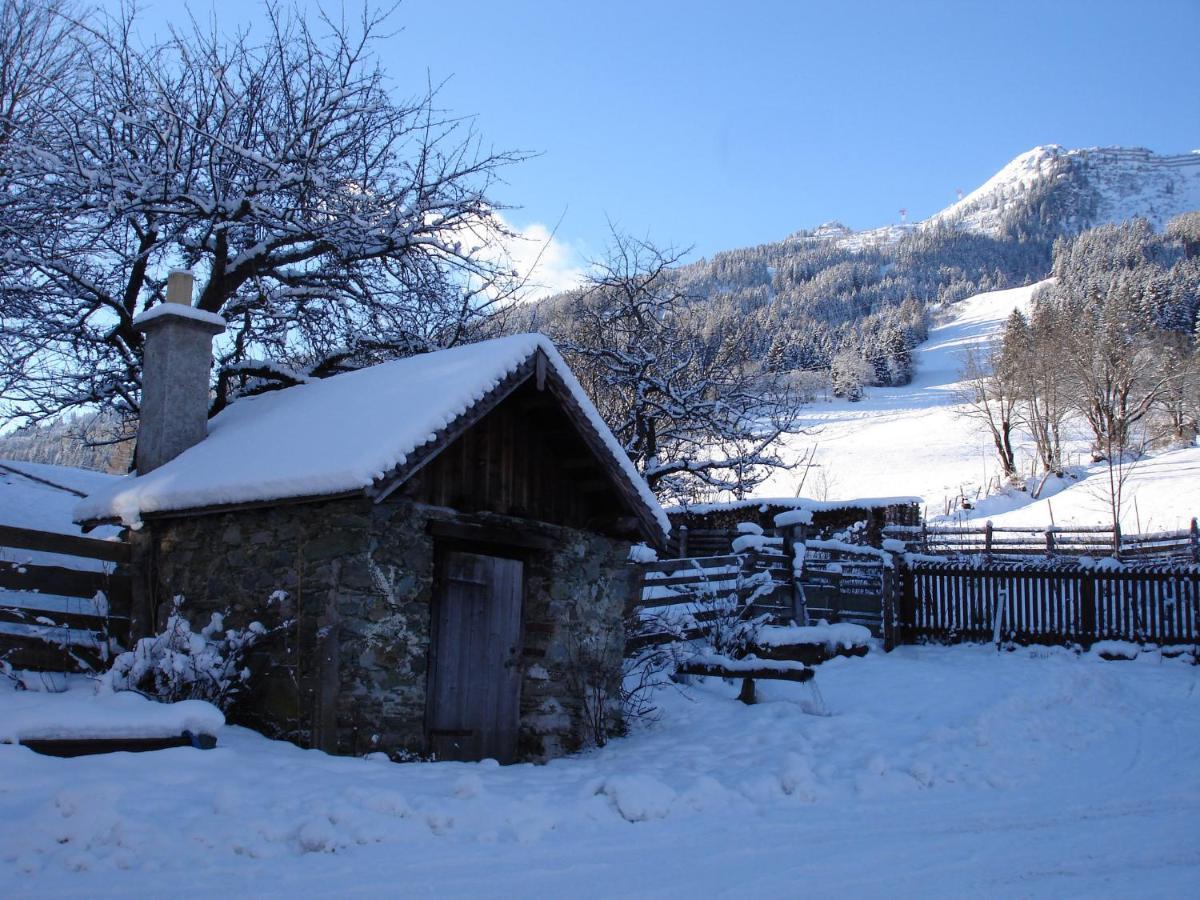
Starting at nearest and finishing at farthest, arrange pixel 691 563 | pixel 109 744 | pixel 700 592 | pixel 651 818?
1. pixel 109 744
2. pixel 651 818
3. pixel 700 592
4. pixel 691 563

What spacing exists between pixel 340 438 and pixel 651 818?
3.81 m

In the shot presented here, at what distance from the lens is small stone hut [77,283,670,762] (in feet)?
23.2

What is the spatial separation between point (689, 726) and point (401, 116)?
889cm

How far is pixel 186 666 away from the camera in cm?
701

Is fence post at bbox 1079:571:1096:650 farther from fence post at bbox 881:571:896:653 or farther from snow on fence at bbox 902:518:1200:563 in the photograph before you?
snow on fence at bbox 902:518:1200:563

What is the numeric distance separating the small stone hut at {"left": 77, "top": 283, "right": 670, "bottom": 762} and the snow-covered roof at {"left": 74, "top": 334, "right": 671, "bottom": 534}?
0.08 feet

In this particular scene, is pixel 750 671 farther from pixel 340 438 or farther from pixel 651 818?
pixel 340 438

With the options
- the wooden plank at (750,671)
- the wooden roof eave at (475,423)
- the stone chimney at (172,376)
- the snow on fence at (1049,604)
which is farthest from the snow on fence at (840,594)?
the stone chimney at (172,376)

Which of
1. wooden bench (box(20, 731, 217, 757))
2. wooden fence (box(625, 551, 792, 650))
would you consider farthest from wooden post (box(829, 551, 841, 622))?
wooden bench (box(20, 731, 217, 757))

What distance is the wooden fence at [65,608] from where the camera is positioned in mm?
7734

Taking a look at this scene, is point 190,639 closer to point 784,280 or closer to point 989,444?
point 989,444

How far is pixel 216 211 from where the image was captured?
1146 cm

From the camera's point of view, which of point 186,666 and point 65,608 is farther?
point 65,608

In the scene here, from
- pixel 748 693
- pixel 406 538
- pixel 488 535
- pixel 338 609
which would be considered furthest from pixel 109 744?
pixel 748 693
